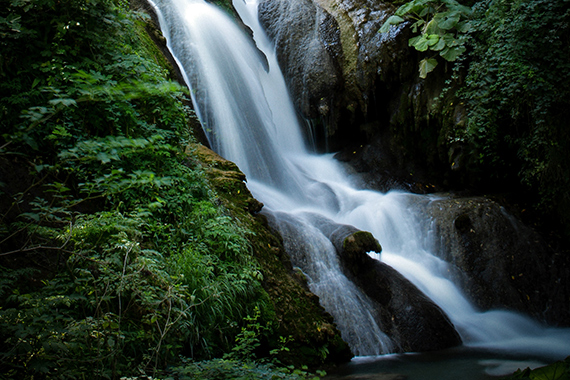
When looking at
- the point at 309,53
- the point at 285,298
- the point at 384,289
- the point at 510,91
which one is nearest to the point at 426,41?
the point at 510,91

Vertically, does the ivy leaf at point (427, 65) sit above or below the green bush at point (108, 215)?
above

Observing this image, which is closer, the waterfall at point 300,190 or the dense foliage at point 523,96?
the waterfall at point 300,190

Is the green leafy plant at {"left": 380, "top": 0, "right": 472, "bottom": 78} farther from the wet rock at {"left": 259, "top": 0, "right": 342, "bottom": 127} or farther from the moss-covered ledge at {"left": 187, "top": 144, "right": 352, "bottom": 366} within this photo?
the moss-covered ledge at {"left": 187, "top": 144, "right": 352, "bottom": 366}

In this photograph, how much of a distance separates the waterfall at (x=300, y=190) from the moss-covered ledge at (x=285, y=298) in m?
0.57

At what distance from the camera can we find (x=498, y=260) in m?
6.63

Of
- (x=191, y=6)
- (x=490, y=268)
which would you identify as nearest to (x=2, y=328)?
(x=490, y=268)

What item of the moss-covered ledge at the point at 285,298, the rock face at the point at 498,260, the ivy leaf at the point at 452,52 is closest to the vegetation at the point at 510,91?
the ivy leaf at the point at 452,52

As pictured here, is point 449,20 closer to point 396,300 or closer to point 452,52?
point 452,52

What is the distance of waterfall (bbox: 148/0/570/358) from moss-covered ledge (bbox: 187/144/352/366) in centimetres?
57

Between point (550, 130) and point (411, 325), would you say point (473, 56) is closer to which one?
point (550, 130)

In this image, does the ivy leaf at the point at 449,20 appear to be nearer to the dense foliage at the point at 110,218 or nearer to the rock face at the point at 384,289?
the rock face at the point at 384,289

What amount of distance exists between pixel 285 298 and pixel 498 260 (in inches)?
176

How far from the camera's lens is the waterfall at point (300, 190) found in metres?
5.23

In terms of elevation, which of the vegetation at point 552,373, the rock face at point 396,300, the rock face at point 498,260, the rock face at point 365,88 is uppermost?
the rock face at point 365,88
